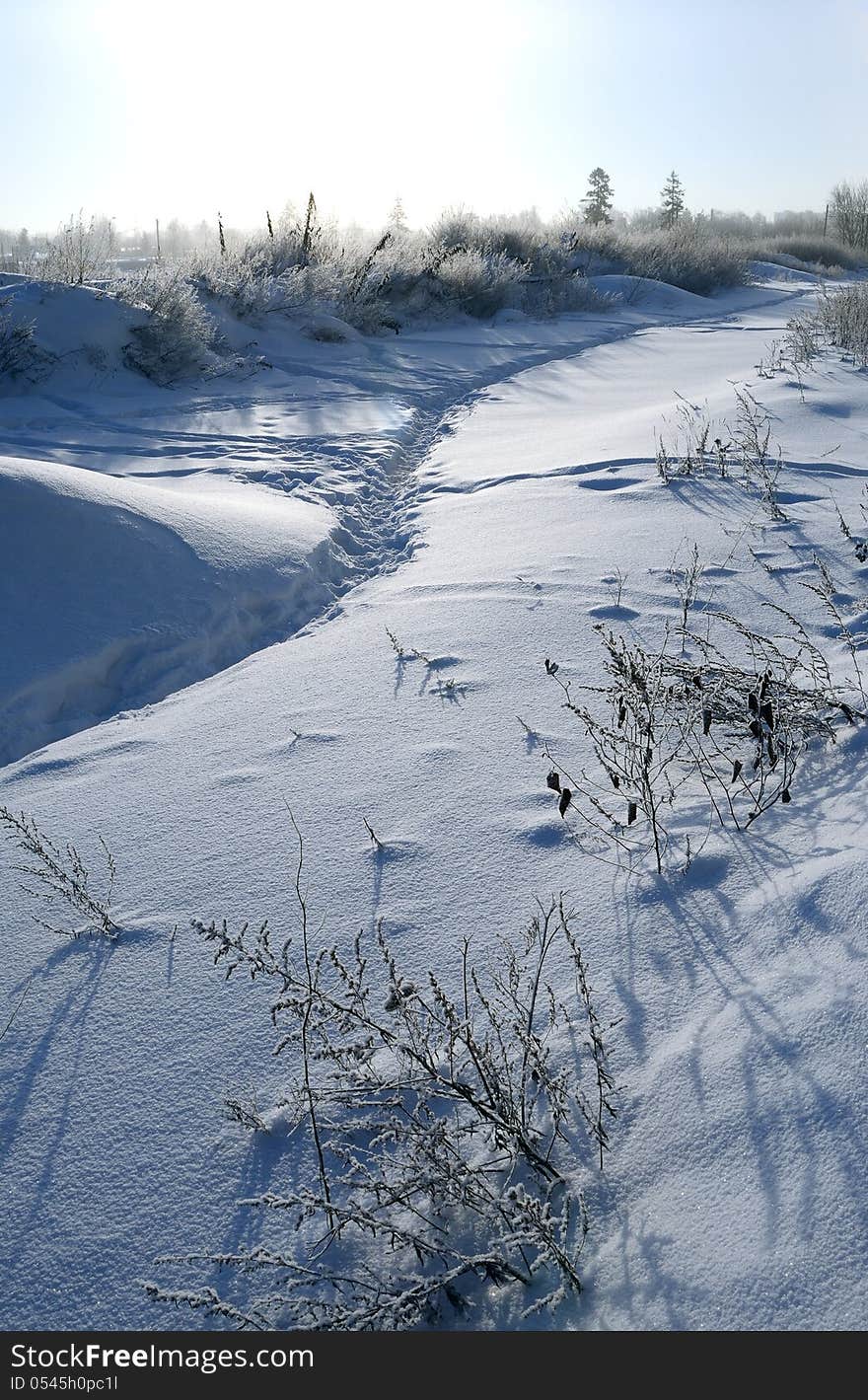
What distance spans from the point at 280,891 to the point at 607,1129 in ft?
3.40

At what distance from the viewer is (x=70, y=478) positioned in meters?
4.84

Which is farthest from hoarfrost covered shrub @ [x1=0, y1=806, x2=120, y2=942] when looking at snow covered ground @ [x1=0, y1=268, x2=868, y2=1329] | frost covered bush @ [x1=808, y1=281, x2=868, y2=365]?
frost covered bush @ [x1=808, y1=281, x2=868, y2=365]

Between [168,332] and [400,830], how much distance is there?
316 inches

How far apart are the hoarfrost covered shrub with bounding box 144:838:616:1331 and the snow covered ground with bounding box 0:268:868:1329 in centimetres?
6

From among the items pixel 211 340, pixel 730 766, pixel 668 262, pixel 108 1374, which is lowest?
pixel 108 1374

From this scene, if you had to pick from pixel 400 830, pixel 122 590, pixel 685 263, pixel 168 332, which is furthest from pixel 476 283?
pixel 400 830

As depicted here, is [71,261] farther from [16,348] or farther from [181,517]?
[181,517]

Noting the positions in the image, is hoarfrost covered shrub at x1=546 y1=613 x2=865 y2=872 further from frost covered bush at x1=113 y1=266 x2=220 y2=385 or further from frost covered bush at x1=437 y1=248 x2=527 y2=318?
frost covered bush at x1=437 y1=248 x2=527 y2=318

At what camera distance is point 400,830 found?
8.21 ft

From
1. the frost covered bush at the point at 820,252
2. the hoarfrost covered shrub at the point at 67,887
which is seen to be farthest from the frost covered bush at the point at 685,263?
the hoarfrost covered shrub at the point at 67,887

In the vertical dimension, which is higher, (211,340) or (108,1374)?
(211,340)

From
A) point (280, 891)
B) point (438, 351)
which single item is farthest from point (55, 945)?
point (438, 351)

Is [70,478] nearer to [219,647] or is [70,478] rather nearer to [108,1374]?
[219,647]

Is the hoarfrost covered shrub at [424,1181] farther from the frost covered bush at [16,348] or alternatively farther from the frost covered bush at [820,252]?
the frost covered bush at [820,252]
